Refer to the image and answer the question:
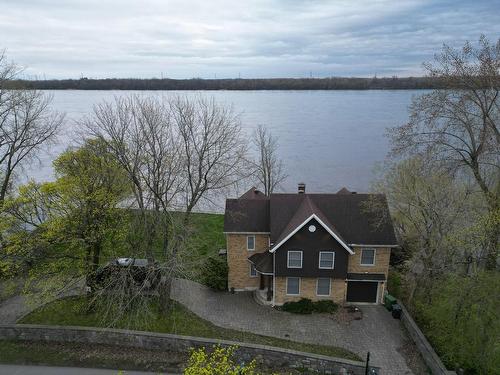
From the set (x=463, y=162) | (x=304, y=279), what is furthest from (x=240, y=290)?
(x=463, y=162)

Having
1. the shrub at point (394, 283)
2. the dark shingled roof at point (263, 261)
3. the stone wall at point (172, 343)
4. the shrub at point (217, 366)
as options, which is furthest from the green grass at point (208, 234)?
the shrub at point (394, 283)

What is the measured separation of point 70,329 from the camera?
21406mm

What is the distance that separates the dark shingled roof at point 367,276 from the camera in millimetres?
24422

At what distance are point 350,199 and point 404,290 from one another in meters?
6.71

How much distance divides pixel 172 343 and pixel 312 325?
7.70m

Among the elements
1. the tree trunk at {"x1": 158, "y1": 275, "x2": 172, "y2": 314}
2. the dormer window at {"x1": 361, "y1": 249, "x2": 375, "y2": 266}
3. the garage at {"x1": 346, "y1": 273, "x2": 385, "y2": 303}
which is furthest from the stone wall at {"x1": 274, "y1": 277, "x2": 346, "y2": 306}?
the tree trunk at {"x1": 158, "y1": 275, "x2": 172, "y2": 314}

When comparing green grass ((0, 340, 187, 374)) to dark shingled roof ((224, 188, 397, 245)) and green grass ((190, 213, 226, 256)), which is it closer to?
dark shingled roof ((224, 188, 397, 245))

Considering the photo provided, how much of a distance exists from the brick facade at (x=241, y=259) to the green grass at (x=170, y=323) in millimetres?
4061

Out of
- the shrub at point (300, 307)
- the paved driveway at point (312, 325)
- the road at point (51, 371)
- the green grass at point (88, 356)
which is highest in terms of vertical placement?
the shrub at point (300, 307)

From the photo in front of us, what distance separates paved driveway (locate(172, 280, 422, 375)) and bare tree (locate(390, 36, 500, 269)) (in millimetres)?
7026

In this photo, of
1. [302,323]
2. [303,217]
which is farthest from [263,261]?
[302,323]

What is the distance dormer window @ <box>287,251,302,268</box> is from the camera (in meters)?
24.1

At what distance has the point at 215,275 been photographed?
2617 centimetres

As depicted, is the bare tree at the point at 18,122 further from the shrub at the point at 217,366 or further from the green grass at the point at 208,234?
the shrub at the point at 217,366
